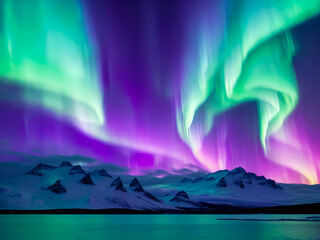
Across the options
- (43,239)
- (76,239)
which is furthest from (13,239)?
(76,239)

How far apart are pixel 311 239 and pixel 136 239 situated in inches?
1438

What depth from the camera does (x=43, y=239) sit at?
7419 centimetres

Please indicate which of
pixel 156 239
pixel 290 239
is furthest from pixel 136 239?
pixel 290 239

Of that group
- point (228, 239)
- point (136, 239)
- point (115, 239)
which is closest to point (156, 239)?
point (136, 239)

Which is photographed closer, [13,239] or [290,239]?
[290,239]

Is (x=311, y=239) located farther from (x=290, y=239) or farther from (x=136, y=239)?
(x=136, y=239)

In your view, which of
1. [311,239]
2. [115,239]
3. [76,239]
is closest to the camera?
[311,239]

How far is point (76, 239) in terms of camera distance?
7088cm

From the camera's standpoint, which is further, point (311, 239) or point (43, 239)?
point (43, 239)

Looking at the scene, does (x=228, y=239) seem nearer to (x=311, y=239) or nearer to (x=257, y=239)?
(x=257, y=239)

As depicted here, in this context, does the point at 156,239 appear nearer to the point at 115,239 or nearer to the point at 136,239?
the point at 136,239

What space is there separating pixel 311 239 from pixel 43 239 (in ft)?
186

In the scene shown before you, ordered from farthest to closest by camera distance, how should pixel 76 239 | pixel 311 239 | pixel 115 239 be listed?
pixel 115 239
pixel 76 239
pixel 311 239

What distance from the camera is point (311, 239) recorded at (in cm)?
6644
